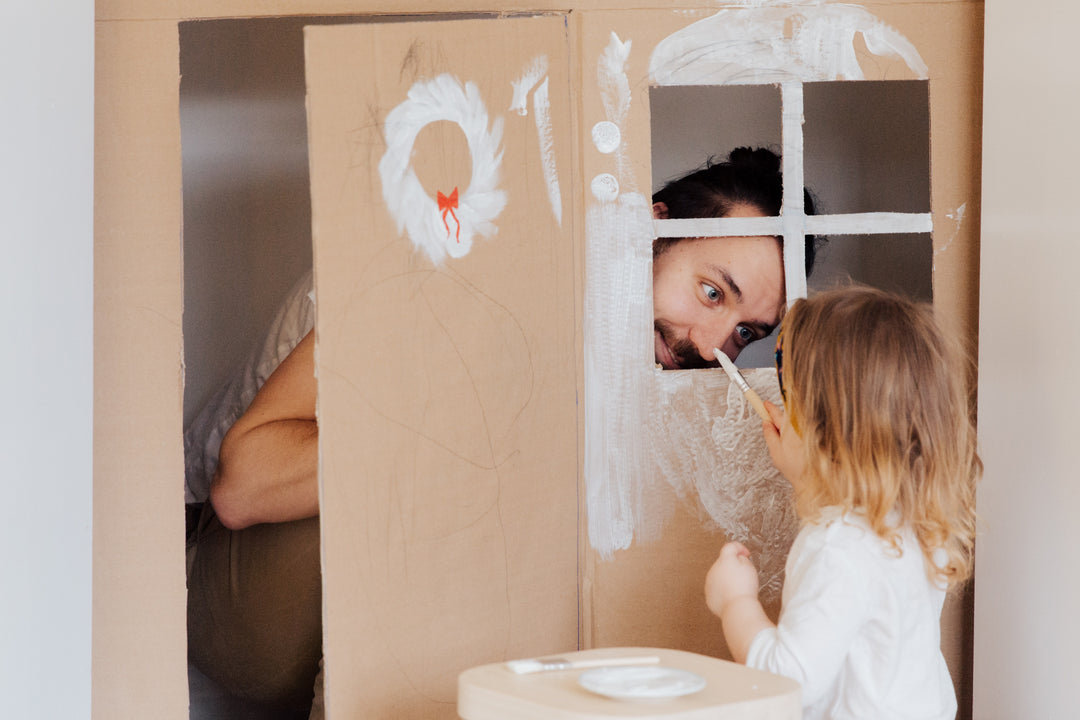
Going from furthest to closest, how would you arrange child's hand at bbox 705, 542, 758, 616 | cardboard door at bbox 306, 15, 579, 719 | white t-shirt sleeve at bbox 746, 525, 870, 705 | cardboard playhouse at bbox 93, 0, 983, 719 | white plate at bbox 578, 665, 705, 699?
cardboard playhouse at bbox 93, 0, 983, 719
cardboard door at bbox 306, 15, 579, 719
child's hand at bbox 705, 542, 758, 616
white t-shirt sleeve at bbox 746, 525, 870, 705
white plate at bbox 578, 665, 705, 699

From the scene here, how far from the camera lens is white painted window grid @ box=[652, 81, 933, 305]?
165cm

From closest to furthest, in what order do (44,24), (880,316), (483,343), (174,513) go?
1. (880,316)
2. (44,24)
3. (483,343)
4. (174,513)

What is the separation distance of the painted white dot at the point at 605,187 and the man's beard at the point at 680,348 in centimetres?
22

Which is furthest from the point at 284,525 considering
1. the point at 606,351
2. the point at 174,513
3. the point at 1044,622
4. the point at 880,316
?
the point at 1044,622

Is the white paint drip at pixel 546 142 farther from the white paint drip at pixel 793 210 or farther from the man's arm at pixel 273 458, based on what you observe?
the man's arm at pixel 273 458

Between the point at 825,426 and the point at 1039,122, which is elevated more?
the point at 1039,122

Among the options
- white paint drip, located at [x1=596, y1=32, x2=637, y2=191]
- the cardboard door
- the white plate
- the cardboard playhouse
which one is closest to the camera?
the white plate

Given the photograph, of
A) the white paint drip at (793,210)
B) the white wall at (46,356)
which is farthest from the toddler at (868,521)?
the white wall at (46,356)

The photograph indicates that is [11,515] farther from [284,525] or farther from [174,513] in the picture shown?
[284,525]

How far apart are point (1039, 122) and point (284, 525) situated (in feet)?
4.33

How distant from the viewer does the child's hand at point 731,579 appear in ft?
4.08

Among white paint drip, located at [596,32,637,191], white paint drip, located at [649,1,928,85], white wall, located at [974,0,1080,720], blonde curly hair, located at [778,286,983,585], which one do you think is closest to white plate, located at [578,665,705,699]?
blonde curly hair, located at [778,286,983,585]

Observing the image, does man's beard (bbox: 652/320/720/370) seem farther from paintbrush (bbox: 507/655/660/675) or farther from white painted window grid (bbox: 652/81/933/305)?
paintbrush (bbox: 507/655/660/675)

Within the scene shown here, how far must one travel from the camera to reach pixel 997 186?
1.54m
